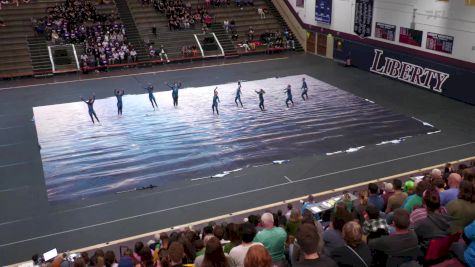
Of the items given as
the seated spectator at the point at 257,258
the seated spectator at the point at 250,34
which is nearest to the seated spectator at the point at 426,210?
the seated spectator at the point at 257,258

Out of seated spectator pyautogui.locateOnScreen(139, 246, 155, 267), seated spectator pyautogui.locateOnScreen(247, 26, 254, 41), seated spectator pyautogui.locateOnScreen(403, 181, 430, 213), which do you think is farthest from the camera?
seated spectator pyautogui.locateOnScreen(247, 26, 254, 41)

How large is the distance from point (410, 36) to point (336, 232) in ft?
75.2

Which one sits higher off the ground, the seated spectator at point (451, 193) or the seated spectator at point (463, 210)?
the seated spectator at point (463, 210)

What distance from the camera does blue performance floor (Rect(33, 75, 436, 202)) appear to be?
15.4 metres

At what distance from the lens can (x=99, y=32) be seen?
33.1 m

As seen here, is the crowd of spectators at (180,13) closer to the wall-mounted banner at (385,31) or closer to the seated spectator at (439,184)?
the wall-mounted banner at (385,31)

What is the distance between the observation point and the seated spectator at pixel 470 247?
579 centimetres

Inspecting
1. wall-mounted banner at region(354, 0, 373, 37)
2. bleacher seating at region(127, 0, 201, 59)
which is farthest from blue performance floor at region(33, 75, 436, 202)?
bleacher seating at region(127, 0, 201, 59)

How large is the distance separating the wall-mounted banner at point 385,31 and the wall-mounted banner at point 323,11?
195 inches

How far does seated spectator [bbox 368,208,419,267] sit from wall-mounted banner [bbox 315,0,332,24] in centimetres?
2884

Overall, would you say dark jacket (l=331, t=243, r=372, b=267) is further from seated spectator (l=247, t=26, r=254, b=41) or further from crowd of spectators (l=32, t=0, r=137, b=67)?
seated spectator (l=247, t=26, r=254, b=41)

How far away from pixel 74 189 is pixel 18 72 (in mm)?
18390

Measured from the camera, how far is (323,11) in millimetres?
33344

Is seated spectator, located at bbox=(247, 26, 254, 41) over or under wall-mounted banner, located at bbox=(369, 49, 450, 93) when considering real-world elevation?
over
